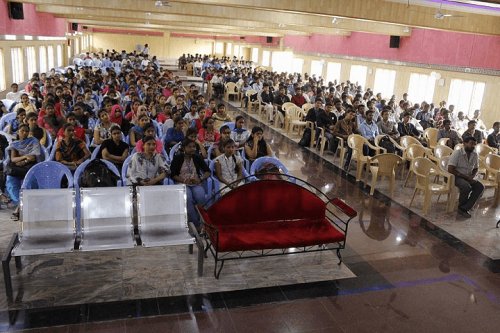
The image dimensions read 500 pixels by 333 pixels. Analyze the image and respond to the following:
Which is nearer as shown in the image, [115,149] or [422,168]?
[115,149]

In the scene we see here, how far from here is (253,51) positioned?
37.9 meters

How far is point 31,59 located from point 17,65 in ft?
7.84

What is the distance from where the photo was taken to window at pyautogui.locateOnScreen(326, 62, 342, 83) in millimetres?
22328

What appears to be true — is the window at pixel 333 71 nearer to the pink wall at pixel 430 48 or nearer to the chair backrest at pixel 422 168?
the pink wall at pixel 430 48

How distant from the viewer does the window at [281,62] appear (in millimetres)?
31156

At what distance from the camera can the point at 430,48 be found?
15.4m

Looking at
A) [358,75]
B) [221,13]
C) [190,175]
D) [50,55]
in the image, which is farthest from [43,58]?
[190,175]

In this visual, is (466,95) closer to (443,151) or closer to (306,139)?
(306,139)

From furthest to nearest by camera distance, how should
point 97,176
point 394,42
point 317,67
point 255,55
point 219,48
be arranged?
point 219,48, point 255,55, point 317,67, point 394,42, point 97,176

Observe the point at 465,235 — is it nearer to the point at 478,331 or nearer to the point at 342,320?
the point at 478,331

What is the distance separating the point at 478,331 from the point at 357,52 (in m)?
18.0

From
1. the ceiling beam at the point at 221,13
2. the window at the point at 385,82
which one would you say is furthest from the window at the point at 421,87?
the ceiling beam at the point at 221,13

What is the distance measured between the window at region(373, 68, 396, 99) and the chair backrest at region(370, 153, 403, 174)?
1159 centimetres

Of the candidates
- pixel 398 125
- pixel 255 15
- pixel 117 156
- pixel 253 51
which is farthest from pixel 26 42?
pixel 253 51
